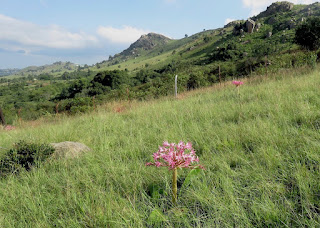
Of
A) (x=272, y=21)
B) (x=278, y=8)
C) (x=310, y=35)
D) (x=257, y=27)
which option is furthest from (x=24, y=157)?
(x=278, y=8)

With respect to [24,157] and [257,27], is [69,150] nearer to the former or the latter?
[24,157]

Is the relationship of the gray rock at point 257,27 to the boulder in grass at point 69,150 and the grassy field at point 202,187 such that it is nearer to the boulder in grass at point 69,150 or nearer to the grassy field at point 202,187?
the grassy field at point 202,187

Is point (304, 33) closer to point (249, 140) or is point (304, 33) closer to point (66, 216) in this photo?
point (249, 140)

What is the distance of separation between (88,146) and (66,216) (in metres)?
2.30

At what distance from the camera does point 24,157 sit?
132 inches

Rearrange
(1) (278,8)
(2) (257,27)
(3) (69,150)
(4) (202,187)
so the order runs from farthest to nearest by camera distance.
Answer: (1) (278,8) < (2) (257,27) < (3) (69,150) < (4) (202,187)

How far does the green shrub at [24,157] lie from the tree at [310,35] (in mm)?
41847

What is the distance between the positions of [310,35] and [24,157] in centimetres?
4398

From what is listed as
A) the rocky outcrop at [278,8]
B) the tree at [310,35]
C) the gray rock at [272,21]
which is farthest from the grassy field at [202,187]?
the rocky outcrop at [278,8]

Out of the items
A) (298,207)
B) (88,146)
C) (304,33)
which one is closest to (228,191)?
(298,207)

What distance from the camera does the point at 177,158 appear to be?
167 cm

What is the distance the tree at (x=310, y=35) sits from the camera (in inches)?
1265

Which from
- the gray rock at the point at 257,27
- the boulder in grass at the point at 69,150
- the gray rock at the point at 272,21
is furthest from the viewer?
the gray rock at the point at 272,21

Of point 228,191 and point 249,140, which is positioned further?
point 249,140
